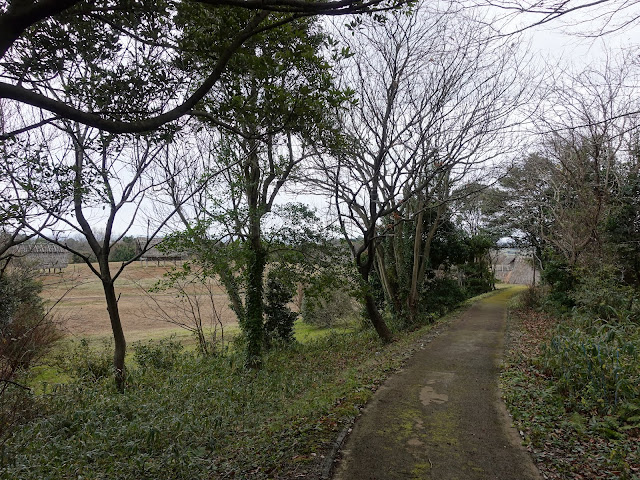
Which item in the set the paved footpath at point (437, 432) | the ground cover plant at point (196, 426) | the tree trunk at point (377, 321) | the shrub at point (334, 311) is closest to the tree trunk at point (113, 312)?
the ground cover plant at point (196, 426)

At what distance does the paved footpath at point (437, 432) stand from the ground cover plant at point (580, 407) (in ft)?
0.83

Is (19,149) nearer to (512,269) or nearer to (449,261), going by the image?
(449,261)

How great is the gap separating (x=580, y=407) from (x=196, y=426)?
16.6 feet

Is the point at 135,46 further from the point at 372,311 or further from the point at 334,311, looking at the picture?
the point at 334,311

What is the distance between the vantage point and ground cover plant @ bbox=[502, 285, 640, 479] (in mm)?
3656

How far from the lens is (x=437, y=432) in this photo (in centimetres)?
445

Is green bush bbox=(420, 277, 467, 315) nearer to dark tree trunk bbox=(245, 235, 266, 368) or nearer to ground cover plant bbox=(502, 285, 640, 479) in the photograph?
dark tree trunk bbox=(245, 235, 266, 368)

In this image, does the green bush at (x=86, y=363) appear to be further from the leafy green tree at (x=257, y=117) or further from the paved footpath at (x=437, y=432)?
the paved footpath at (x=437, y=432)

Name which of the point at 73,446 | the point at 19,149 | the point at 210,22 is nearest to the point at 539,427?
the point at 73,446

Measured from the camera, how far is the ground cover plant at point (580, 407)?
3.66 meters

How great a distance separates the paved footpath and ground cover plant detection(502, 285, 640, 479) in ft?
0.83

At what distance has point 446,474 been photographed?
3.56 m

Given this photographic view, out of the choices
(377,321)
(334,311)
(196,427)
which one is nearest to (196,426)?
(196,427)

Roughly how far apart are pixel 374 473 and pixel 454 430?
1429mm
